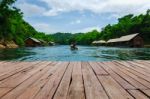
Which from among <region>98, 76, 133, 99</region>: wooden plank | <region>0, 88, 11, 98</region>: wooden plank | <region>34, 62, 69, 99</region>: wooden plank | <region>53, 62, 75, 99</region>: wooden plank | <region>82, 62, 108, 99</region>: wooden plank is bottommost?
<region>98, 76, 133, 99</region>: wooden plank

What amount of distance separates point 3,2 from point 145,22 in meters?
44.7

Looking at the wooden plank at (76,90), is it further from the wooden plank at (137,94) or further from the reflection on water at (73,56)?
the reflection on water at (73,56)

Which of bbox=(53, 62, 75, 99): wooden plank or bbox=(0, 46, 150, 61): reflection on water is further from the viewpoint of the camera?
bbox=(0, 46, 150, 61): reflection on water

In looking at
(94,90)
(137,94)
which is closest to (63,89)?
(94,90)

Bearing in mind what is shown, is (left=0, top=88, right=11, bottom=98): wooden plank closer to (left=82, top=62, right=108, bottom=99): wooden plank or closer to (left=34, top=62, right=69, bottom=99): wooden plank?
(left=34, top=62, right=69, bottom=99): wooden plank

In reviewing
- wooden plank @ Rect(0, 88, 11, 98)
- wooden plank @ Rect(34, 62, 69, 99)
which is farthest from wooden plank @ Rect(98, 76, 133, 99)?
wooden plank @ Rect(0, 88, 11, 98)

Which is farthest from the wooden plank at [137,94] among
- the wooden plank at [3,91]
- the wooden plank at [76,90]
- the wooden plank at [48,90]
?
the wooden plank at [3,91]

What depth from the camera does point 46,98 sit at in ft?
11.4

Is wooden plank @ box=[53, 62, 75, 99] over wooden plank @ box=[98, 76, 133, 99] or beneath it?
over

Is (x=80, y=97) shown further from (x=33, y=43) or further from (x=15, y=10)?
(x=33, y=43)

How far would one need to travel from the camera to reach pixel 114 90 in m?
3.97

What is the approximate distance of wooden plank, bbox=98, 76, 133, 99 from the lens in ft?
11.7

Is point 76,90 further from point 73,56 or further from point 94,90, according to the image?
point 73,56

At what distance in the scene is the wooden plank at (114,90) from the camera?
357cm
